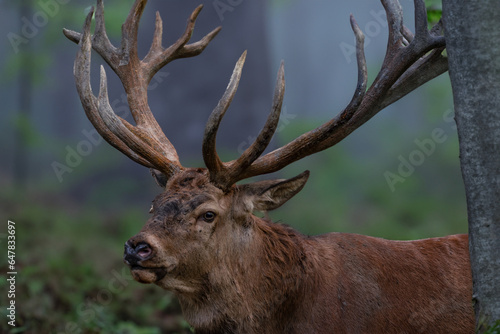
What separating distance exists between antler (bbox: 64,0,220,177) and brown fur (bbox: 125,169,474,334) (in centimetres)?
40

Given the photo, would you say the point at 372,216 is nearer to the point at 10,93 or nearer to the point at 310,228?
the point at 310,228

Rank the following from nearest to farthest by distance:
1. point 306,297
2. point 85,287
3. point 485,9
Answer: point 485,9, point 306,297, point 85,287

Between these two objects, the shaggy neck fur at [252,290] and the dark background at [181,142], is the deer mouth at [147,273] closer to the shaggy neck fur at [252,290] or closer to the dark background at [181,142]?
the shaggy neck fur at [252,290]

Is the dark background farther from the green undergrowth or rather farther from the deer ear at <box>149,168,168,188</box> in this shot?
the deer ear at <box>149,168,168,188</box>

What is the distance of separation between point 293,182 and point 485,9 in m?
1.63

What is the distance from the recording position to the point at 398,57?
4.41 m

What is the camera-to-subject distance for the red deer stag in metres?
4.14

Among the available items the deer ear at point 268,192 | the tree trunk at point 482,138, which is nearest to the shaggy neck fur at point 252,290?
the deer ear at point 268,192

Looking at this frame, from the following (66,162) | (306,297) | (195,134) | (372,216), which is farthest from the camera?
(372,216)

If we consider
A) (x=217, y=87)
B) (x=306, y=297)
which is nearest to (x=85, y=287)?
(x=217, y=87)

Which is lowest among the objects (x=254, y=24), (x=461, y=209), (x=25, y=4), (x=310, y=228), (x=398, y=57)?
(x=461, y=209)

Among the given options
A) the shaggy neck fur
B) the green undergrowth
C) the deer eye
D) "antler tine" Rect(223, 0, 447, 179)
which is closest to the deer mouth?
the shaggy neck fur

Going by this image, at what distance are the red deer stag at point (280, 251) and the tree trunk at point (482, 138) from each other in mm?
853

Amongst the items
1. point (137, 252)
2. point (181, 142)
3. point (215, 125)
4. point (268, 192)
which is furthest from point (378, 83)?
point (181, 142)
